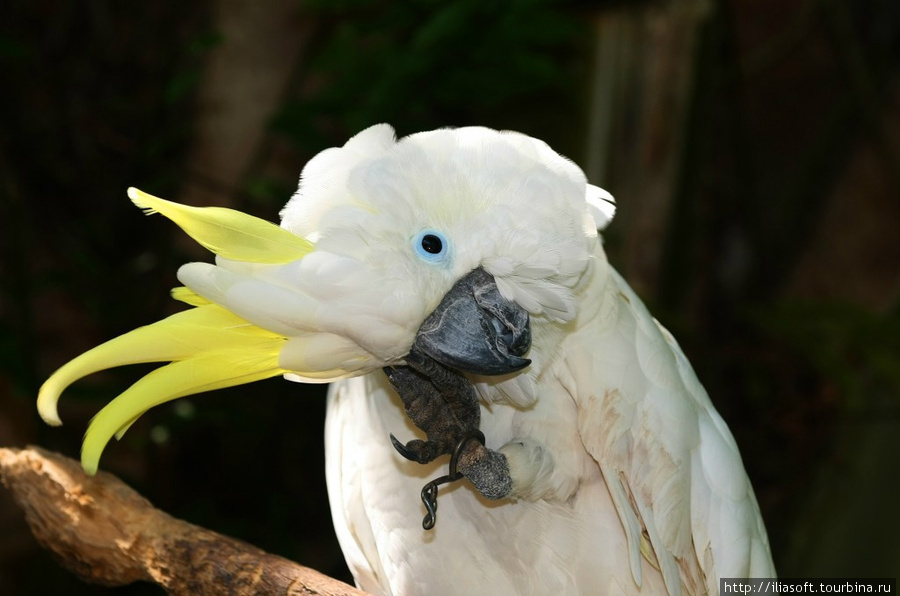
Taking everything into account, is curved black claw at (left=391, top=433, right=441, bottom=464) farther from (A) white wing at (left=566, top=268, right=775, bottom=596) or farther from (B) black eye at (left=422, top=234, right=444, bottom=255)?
(B) black eye at (left=422, top=234, right=444, bottom=255)

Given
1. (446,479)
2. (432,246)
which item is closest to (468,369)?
(432,246)

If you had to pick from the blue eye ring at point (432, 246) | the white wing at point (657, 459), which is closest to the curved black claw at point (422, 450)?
the white wing at point (657, 459)

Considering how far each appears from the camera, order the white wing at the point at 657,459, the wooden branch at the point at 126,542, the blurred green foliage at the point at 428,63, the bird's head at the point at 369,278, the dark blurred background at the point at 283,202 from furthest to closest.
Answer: the dark blurred background at the point at 283,202 → the blurred green foliage at the point at 428,63 → the white wing at the point at 657,459 → the wooden branch at the point at 126,542 → the bird's head at the point at 369,278

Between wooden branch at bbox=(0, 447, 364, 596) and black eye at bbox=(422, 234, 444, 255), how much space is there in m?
0.73

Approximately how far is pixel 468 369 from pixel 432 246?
244 mm

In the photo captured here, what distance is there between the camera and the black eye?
5.26ft

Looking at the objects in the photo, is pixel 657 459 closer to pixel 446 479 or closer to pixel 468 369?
pixel 446 479

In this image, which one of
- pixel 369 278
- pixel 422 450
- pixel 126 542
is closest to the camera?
pixel 369 278

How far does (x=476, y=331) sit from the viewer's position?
5.24ft

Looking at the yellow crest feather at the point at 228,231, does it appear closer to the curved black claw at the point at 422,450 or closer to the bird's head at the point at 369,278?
the bird's head at the point at 369,278

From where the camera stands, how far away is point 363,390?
7.14ft

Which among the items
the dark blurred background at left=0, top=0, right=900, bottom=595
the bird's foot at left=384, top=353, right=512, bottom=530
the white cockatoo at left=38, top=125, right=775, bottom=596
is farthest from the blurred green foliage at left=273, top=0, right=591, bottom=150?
the bird's foot at left=384, top=353, right=512, bottom=530

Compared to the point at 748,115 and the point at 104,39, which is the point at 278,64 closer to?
the point at 104,39

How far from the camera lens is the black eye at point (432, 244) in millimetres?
1604
